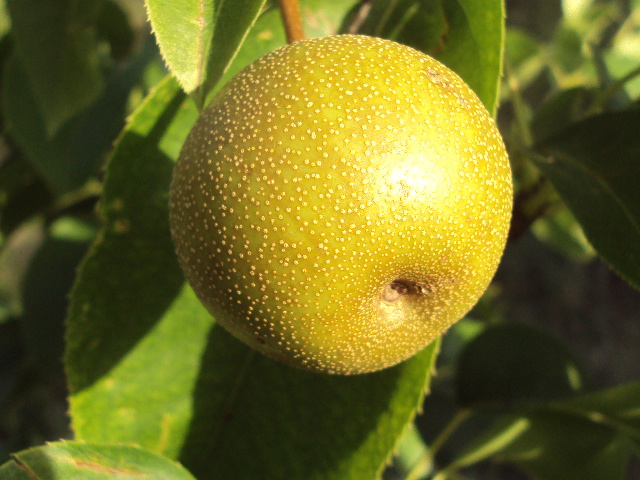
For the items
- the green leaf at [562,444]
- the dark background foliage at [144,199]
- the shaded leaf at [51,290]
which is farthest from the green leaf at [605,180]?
the shaded leaf at [51,290]

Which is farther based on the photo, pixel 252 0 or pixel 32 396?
pixel 32 396

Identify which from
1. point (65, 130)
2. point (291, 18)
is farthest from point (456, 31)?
point (65, 130)

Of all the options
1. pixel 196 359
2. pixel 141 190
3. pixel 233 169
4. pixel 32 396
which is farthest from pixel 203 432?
pixel 32 396

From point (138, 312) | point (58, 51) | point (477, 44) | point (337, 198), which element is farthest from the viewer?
point (58, 51)

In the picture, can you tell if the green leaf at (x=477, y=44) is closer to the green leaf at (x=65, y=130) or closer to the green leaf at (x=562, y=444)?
the green leaf at (x=562, y=444)

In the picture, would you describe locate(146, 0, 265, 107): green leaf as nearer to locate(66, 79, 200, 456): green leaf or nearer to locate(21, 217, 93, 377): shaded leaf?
locate(66, 79, 200, 456): green leaf

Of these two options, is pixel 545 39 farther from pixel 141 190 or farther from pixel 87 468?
pixel 87 468

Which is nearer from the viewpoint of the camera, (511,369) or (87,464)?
(87,464)

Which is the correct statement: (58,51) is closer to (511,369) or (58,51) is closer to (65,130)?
(65,130)
